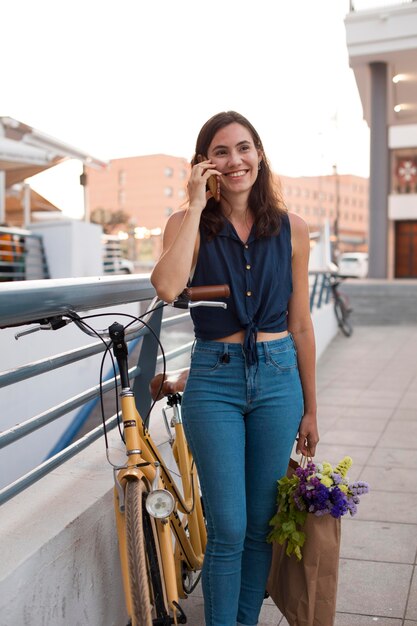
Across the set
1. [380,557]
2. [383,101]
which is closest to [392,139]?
[383,101]

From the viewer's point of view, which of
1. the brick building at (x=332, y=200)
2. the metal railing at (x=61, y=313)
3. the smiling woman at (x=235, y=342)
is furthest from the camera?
the brick building at (x=332, y=200)

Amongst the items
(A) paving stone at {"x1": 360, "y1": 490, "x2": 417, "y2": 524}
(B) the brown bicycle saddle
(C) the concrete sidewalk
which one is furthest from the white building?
(B) the brown bicycle saddle

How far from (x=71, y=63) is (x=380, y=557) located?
28.6 m

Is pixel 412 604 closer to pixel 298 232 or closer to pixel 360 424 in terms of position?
pixel 298 232

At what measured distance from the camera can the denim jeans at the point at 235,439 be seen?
2.63 metres

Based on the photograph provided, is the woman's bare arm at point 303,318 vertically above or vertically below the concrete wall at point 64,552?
above

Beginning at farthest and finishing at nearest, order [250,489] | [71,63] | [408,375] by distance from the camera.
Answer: [71,63] → [408,375] → [250,489]

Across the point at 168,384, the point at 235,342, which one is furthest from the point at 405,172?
the point at 235,342

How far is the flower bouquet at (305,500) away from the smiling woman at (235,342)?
55mm

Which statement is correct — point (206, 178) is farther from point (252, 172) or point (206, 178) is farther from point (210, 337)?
point (210, 337)

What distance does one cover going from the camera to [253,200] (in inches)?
111

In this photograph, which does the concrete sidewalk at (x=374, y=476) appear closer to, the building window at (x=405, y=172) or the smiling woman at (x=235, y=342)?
the smiling woman at (x=235, y=342)

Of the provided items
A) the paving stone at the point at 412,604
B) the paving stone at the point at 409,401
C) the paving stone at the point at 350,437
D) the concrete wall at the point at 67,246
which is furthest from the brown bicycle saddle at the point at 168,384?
the concrete wall at the point at 67,246

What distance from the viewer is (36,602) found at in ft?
7.94
